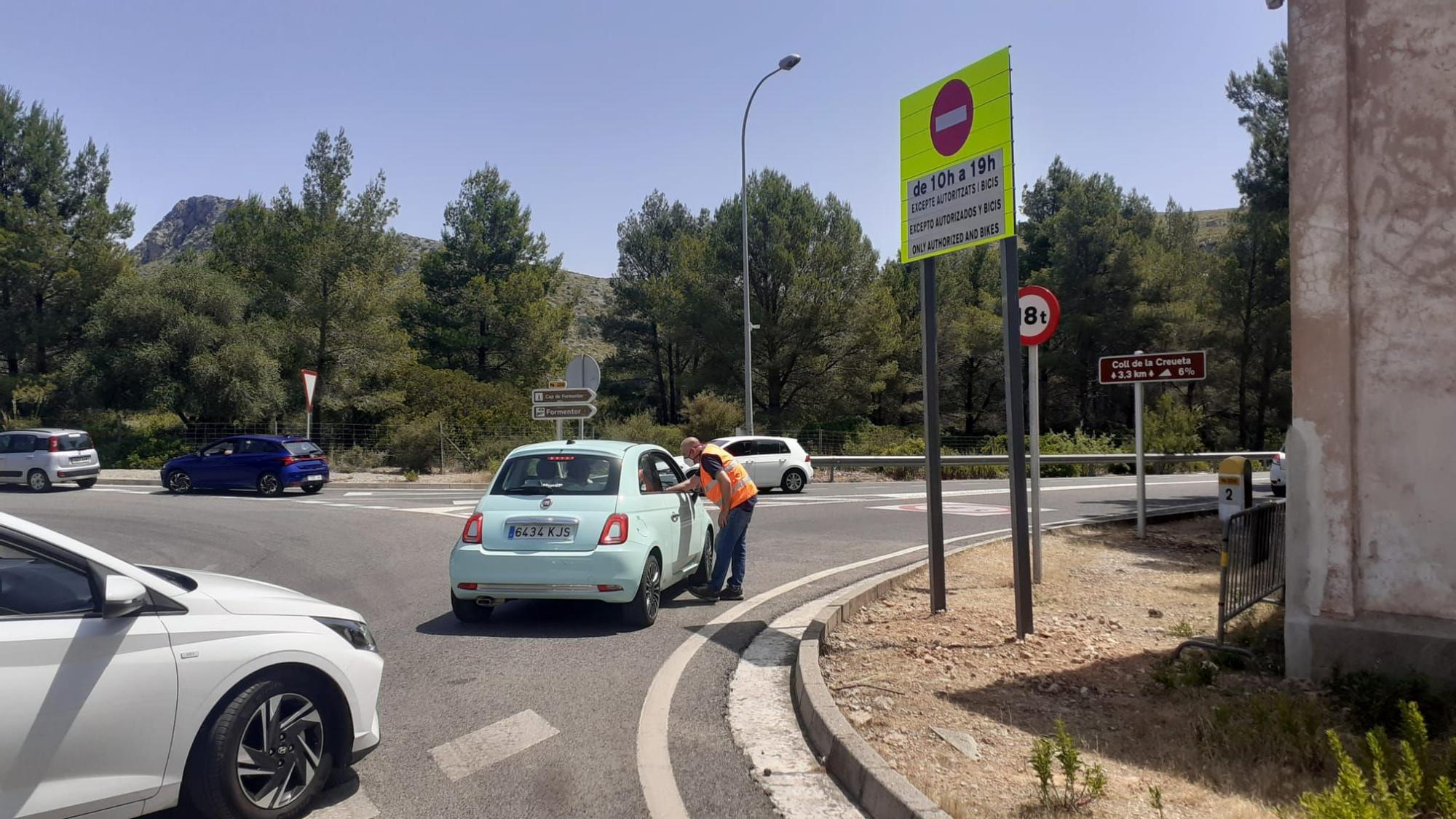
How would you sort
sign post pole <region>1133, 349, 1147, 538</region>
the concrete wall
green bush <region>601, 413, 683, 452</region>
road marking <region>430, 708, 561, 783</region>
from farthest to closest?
1. green bush <region>601, 413, 683, 452</region>
2. sign post pole <region>1133, 349, 1147, 538</region>
3. the concrete wall
4. road marking <region>430, 708, 561, 783</region>

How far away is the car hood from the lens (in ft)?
13.1

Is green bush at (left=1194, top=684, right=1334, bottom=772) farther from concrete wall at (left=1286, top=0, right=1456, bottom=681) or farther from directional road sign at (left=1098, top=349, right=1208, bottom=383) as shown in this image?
directional road sign at (left=1098, top=349, right=1208, bottom=383)

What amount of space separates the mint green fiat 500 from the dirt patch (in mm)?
1712

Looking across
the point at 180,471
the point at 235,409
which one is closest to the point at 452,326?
the point at 235,409

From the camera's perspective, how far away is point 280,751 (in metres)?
3.94

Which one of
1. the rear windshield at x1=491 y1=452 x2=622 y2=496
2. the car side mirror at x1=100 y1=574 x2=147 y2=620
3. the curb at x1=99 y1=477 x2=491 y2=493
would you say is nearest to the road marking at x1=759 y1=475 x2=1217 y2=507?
the curb at x1=99 y1=477 x2=491 y2=493

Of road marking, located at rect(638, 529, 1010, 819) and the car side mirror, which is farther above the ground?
the car side mirror

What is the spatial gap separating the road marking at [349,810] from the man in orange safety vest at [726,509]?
4737 millimetres

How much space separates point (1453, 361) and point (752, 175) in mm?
41043

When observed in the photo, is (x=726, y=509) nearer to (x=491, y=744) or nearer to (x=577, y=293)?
(x=491, y=744)

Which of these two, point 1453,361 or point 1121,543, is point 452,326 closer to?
point 1121,543

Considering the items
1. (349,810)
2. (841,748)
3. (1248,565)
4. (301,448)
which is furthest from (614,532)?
(301,448)

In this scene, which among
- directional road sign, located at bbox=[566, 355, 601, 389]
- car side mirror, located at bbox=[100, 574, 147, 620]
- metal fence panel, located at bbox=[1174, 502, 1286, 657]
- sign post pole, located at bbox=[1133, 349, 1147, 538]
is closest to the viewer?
car side mirror, located at bbox=[100, 574, 147, 620]

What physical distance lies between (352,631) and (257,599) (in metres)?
0.48
